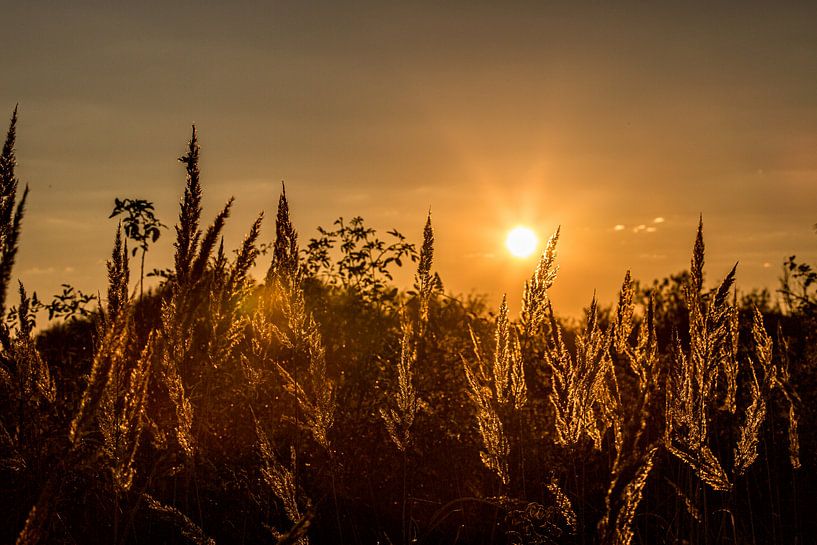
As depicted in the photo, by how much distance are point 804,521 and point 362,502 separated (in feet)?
9.59

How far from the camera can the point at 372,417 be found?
6426 millimetres

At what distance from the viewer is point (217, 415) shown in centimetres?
661

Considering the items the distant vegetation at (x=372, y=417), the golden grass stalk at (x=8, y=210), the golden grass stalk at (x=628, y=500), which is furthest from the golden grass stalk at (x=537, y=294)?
the golden grass stalk at (x=8, y=210)

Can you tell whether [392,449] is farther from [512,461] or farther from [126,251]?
[126,251]

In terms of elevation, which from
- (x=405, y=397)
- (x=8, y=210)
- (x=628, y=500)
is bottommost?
(x=628, y=500)

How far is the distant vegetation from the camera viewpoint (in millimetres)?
2721

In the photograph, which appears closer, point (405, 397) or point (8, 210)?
point (8, 210)

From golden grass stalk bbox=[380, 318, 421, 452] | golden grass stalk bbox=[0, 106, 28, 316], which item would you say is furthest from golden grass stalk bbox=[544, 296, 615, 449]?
golden grass stalk bbox=[0, 106, 28, 316]

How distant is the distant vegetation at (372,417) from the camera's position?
2.72 m

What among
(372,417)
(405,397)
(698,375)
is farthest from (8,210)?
(372,417)

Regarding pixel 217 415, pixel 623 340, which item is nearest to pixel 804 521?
pixel 623 340

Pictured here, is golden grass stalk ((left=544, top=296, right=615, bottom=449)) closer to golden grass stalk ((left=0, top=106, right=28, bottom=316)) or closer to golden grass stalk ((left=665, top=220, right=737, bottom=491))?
golden grass stalk ((left=665, top=220, right=737, bottom=491))

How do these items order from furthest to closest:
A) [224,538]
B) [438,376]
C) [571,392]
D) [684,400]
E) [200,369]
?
[438,376] → [224,538] → [200,369] → [684,400] → [571,392]

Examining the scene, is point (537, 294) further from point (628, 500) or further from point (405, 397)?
point (628, 500)
